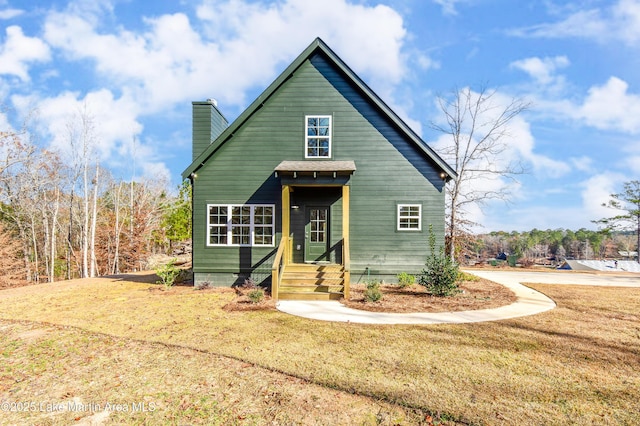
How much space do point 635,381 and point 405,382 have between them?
3193 mm

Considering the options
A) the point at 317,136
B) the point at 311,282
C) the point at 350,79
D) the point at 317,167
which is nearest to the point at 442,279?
the point at 311,282

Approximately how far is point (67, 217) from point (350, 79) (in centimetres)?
2898

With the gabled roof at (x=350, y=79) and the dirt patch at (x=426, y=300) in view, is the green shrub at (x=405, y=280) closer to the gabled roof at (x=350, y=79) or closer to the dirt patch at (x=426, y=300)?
the dirt patch at (x=426, y=300)

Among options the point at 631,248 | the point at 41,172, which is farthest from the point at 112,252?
the point at 631,248

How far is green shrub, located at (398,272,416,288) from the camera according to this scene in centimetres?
1111

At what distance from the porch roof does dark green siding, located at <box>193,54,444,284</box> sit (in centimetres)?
94

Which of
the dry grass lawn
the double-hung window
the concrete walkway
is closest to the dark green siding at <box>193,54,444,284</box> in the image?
the double-hung window

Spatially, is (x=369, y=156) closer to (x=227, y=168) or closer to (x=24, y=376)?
(x=227, y=168)

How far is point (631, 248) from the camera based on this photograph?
4719 centimetres

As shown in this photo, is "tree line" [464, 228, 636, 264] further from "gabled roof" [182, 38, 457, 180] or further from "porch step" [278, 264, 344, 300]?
"porch step" [278, 264, 344, 300]

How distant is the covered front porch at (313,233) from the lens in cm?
997

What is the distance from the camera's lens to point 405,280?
11234 mm

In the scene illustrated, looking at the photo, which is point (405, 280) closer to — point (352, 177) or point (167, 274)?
point (352, 177)

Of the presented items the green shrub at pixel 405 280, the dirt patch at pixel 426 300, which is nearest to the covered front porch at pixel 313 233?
the dirt patch at pixel 426 300
